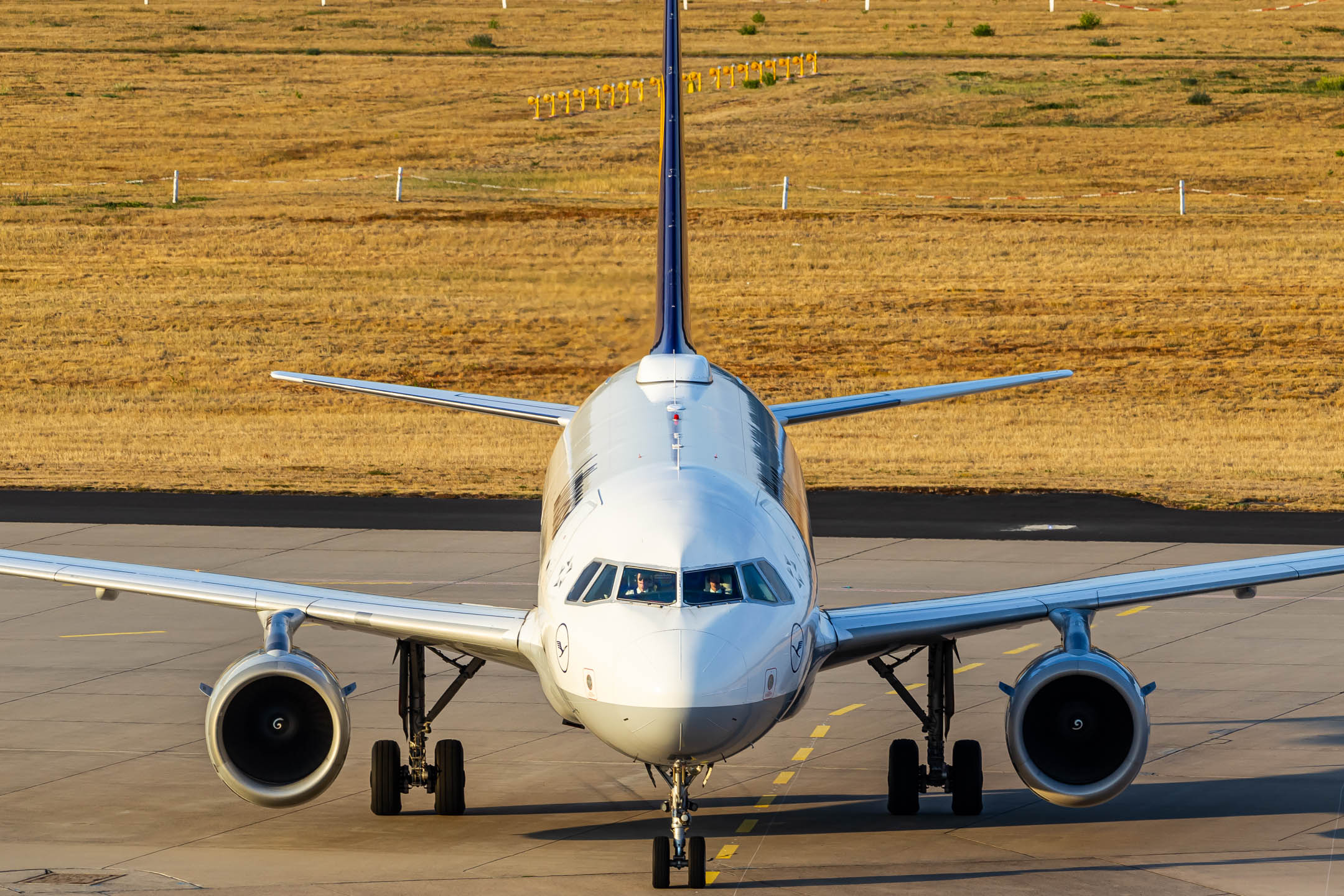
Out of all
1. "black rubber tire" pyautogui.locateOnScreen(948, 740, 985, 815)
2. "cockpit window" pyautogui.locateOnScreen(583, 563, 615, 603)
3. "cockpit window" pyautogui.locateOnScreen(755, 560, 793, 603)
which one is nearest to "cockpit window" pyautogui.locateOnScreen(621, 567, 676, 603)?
"cockpit window" pyautogui.locateOnScreen(583, 563, 615, 603)

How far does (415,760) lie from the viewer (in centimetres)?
1952

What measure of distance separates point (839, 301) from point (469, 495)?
85.8 ft

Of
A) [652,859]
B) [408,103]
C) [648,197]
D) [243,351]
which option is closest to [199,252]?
[243,351]

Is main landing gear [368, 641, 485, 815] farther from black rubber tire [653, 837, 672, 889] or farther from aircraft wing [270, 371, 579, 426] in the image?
aircraft wing [270, 371, 579, 426]

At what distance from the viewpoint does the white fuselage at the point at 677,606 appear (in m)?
15.2

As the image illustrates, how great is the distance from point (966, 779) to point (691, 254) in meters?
49.7

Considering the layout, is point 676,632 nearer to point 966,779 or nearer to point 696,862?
point 696,862

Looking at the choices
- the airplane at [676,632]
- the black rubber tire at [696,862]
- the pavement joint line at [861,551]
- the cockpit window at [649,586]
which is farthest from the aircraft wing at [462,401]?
the pavement joint line at [861,551]

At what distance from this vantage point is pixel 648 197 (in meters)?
Result: 76.4

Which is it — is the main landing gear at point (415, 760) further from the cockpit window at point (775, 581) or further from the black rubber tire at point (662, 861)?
the cockpit window at point (775, 581)

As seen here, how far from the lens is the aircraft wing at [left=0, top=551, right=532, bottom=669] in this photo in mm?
18156

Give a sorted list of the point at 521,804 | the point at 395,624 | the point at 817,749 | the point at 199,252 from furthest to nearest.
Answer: the point at 199,252
the point at 817,749
the point at 521,804
the point at 395,624

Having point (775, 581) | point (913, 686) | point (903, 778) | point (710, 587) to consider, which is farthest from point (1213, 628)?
point (710, 587)

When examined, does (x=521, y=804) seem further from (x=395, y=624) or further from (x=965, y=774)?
(x=965, y=774)
